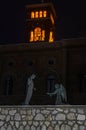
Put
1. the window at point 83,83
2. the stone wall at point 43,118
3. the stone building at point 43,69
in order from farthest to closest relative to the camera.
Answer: the stone building at point 43,69, the window at point 83,83, the stone wall at point 43,118

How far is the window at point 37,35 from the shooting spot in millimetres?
58044

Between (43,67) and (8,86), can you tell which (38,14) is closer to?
(43,67)

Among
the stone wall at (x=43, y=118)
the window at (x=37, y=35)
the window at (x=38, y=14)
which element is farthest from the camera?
the window at (x=38, y=14)

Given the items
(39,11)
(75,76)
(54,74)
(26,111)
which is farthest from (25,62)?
(39,11)

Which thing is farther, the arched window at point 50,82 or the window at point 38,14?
the window at point 38,14

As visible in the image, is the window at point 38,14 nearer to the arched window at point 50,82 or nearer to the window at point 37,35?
the window at point 37,35

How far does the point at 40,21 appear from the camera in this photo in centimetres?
5966

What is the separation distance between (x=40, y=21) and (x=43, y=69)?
2665 centimetres

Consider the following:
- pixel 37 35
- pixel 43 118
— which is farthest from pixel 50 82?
pixel 37 35

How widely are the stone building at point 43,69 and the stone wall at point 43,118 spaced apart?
1689 cm

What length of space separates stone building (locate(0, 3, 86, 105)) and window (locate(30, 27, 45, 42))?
2215 cm

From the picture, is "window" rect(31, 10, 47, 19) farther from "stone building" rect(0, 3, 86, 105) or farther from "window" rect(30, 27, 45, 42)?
"stone building" rect(0, 3, 86, 105)

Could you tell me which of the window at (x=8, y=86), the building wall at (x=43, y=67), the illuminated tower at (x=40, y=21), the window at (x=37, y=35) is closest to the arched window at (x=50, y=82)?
the building wall at (x=43, y=67)

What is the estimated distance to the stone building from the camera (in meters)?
32.6
